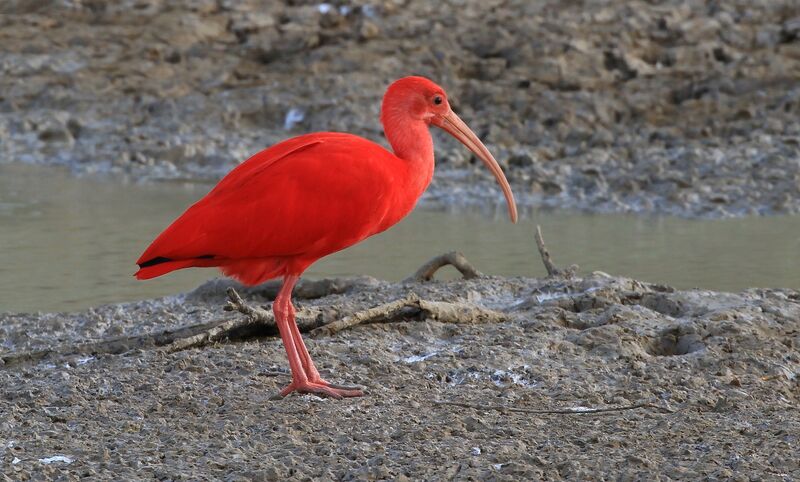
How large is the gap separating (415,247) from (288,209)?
440 centimetres

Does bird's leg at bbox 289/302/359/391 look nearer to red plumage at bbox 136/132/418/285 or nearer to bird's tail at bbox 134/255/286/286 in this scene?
bird's tail at bbox 134/255/286/286

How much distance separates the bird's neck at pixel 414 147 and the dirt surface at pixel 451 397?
74cm

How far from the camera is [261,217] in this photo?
5.14 m

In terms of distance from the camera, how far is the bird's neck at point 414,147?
546 cm

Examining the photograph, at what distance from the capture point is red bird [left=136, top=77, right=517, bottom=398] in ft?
16.9

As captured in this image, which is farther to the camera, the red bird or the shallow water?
the shallow water

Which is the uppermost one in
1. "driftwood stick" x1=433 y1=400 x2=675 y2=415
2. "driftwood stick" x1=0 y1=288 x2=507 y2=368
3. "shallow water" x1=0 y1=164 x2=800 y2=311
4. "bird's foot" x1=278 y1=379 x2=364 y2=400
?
"driftwood stick" x1=433 y1=400 x2=675 y2=415

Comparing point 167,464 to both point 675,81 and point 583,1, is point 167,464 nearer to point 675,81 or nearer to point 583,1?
point 675,81

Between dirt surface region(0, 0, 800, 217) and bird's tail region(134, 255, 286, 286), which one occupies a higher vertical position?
bird's tail region(134, 255, 286, 286)

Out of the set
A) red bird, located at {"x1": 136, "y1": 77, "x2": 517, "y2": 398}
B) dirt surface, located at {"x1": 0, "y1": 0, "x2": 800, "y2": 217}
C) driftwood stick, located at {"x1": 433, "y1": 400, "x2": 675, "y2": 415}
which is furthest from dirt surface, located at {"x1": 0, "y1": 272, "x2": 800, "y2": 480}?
dirt surface, located at {"x1": 0, "y1": 0, "x2": 800, "y2": 217}

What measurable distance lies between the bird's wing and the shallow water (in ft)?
9.38

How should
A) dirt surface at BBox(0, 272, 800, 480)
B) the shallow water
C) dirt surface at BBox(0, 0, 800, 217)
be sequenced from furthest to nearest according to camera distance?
dirt surface at BBox(0, 0, 800, 217)
the shallow water
dirt surface at BBox(0, 272, 800, 480)

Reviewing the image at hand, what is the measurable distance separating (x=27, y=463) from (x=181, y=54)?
11437 mm

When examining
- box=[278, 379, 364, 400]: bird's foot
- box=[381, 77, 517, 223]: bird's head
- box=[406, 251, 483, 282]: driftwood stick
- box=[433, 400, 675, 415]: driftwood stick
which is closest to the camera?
box=[433, 400, 675, 415]: driftwood stick
